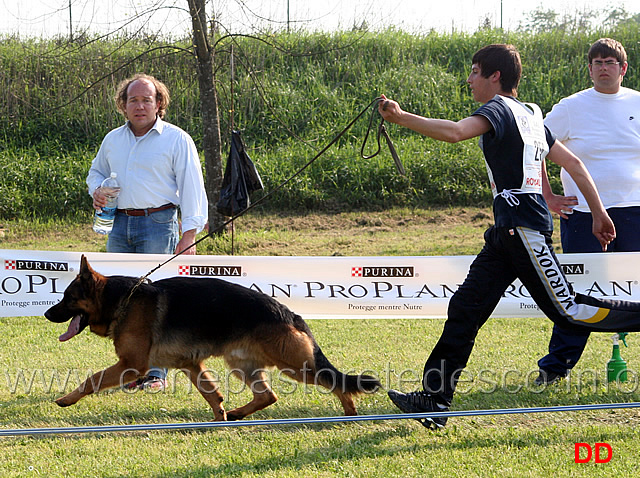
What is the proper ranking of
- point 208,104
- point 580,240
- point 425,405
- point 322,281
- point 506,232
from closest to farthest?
1. point 506,232
2. point 425,405
3. point 580,240
4. point 322,281
5. point 208,104

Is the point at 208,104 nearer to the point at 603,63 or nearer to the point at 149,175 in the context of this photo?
the point at 149,175

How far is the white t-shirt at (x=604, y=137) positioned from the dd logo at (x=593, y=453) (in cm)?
184

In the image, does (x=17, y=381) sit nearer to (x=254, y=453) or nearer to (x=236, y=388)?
(x=236, y=388)

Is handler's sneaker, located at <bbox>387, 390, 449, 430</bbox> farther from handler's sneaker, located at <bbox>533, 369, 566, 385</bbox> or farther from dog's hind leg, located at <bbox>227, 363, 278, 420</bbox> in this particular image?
handler's sneaker, located at <bbox>533, 369, 566, 385</bbox>

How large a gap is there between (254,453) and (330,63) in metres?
14.6

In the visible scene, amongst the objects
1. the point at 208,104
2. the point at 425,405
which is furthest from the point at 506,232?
the point at 208,104

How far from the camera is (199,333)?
4.23 meters

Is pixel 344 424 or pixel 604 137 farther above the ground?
pixel 604 137

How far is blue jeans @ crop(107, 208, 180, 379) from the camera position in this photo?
16.4 ft

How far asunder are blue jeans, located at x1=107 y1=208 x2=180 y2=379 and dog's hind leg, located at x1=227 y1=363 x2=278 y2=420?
93cm

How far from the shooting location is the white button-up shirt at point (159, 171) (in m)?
4.87

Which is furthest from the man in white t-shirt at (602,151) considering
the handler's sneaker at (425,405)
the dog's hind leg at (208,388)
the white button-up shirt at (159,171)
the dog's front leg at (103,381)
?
the dog's front leg at (103,381)

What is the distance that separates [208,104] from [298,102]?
5.25m

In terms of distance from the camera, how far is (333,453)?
3.71m
